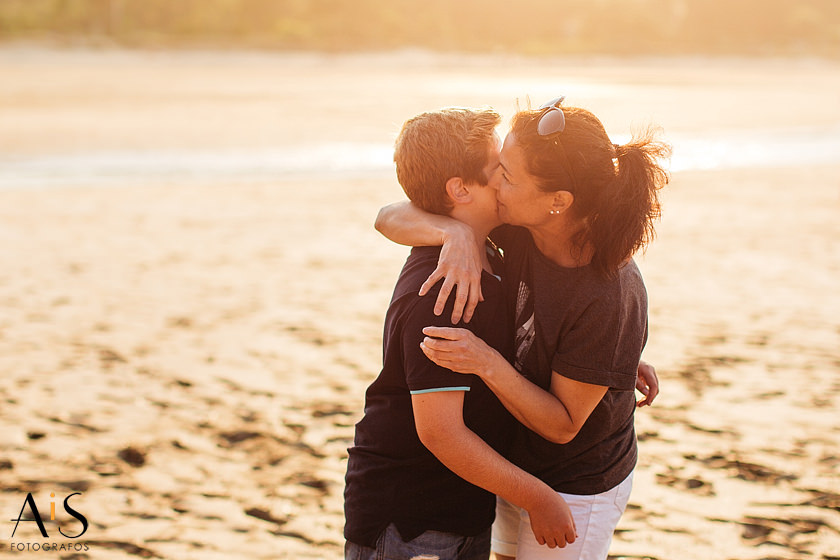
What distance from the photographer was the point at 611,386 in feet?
6.97

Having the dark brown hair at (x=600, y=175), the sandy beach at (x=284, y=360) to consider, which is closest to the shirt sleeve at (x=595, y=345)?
the dark brown hair at (x=600, y=175)

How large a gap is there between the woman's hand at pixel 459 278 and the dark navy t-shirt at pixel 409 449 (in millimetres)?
53

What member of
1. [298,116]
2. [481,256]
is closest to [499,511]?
[481,256]

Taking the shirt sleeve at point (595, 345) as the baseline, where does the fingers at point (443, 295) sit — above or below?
above

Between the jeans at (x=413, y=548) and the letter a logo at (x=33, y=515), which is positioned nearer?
the jeans at (x=413, y=548)

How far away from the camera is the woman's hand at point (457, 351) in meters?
1.98

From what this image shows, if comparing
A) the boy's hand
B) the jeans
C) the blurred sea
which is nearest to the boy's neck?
the boy's hand

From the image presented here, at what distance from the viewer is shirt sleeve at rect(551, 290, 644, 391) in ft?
6.91

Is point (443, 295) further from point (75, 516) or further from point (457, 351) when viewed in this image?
point (75, 516)

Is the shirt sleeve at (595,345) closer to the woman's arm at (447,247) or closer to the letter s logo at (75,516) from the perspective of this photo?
the woman's arm at (447,247)

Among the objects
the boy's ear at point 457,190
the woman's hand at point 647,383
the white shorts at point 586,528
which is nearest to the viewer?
the boy's ear at point 457,190

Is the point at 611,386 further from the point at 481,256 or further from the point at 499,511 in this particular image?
the point at 499,511

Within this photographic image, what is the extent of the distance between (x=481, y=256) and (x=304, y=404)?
298 cm

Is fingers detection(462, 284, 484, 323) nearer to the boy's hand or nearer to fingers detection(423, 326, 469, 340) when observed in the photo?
fingers detection(423, 326, 469, 340)
